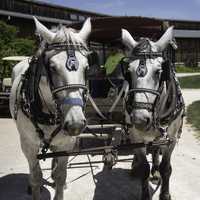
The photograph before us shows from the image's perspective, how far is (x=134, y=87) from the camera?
4734 millimetres

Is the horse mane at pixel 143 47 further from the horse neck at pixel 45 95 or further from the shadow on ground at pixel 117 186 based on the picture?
the shadow on ground at pixel 117 186

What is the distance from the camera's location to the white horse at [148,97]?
4.57 meters

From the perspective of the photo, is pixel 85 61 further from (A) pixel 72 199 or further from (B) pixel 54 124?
(A) pixel 72 199

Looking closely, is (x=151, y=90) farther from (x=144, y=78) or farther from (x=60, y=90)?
(x=60, y=90)

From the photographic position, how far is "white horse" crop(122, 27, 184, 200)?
457cm

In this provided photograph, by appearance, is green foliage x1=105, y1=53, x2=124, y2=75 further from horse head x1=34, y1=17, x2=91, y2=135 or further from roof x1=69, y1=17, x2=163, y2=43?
horse head x1=34, y1=17, x2=91, y2=135

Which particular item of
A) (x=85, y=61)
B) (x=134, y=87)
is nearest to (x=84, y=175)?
(x=134, y=87)

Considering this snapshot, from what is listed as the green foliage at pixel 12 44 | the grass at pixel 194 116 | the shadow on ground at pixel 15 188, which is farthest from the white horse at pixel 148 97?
the green foliage at pixel 12 44

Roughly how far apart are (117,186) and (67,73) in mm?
3074

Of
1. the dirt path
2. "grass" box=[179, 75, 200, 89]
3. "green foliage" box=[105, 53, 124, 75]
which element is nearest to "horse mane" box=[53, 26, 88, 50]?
the dirt path

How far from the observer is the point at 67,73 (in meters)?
3.93

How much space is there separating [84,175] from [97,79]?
1.54m

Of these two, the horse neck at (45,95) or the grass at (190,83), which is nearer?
the horse neck at (45,95)

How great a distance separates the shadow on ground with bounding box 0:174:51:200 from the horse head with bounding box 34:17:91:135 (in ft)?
8.34
